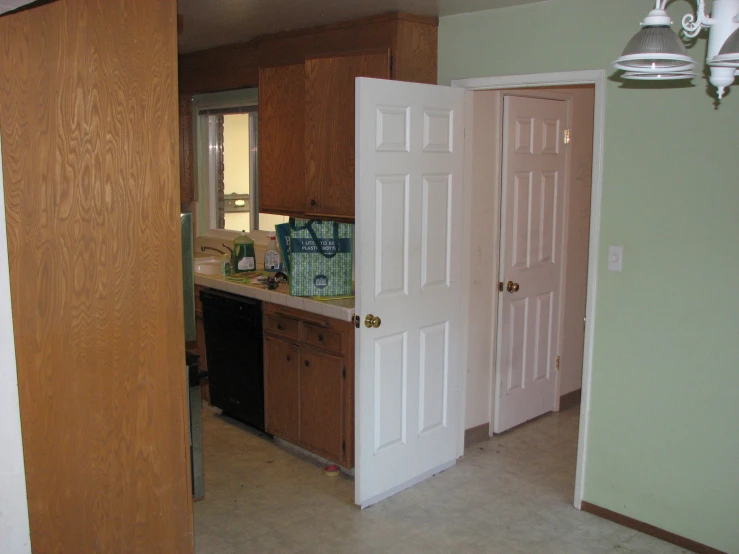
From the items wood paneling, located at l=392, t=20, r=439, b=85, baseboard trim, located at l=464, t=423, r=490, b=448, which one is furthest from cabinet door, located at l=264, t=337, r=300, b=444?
wood paneling, located at l=392, t=20, r=439, b=85

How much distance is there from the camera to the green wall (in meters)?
3.00

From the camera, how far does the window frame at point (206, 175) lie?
17.4 ft

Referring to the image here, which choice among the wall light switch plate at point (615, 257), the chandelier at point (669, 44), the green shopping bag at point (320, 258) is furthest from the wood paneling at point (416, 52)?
the chandelier at point (669, 44)

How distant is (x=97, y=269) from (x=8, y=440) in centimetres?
57

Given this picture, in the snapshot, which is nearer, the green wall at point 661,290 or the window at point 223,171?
the green wall at point 661,290

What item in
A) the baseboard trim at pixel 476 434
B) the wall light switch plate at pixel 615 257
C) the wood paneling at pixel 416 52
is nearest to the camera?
the wall light switch plate at pixel 615 257

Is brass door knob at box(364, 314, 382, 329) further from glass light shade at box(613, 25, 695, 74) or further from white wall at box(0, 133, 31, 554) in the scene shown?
glass light shade at box(613, 25, 695, 74)

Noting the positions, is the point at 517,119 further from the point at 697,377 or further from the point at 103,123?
the point at 103,123

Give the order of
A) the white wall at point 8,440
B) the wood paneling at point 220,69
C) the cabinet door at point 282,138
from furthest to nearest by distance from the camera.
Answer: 1. the wood paneling at point 220,69
2. the cabinet door at point 282,138
3. the white wall at point 8,440

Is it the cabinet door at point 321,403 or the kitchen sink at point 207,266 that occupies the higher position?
the kitchen sink at point 207,266

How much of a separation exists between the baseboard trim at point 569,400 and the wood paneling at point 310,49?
93.5 inches

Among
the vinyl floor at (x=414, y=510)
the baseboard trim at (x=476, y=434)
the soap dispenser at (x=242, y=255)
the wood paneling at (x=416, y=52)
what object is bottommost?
the vinyl floor at (x=414, y=510)

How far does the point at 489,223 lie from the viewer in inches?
167

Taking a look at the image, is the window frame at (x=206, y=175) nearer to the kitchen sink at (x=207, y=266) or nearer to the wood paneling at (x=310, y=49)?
the wood paneling at (x=310, y=49)
